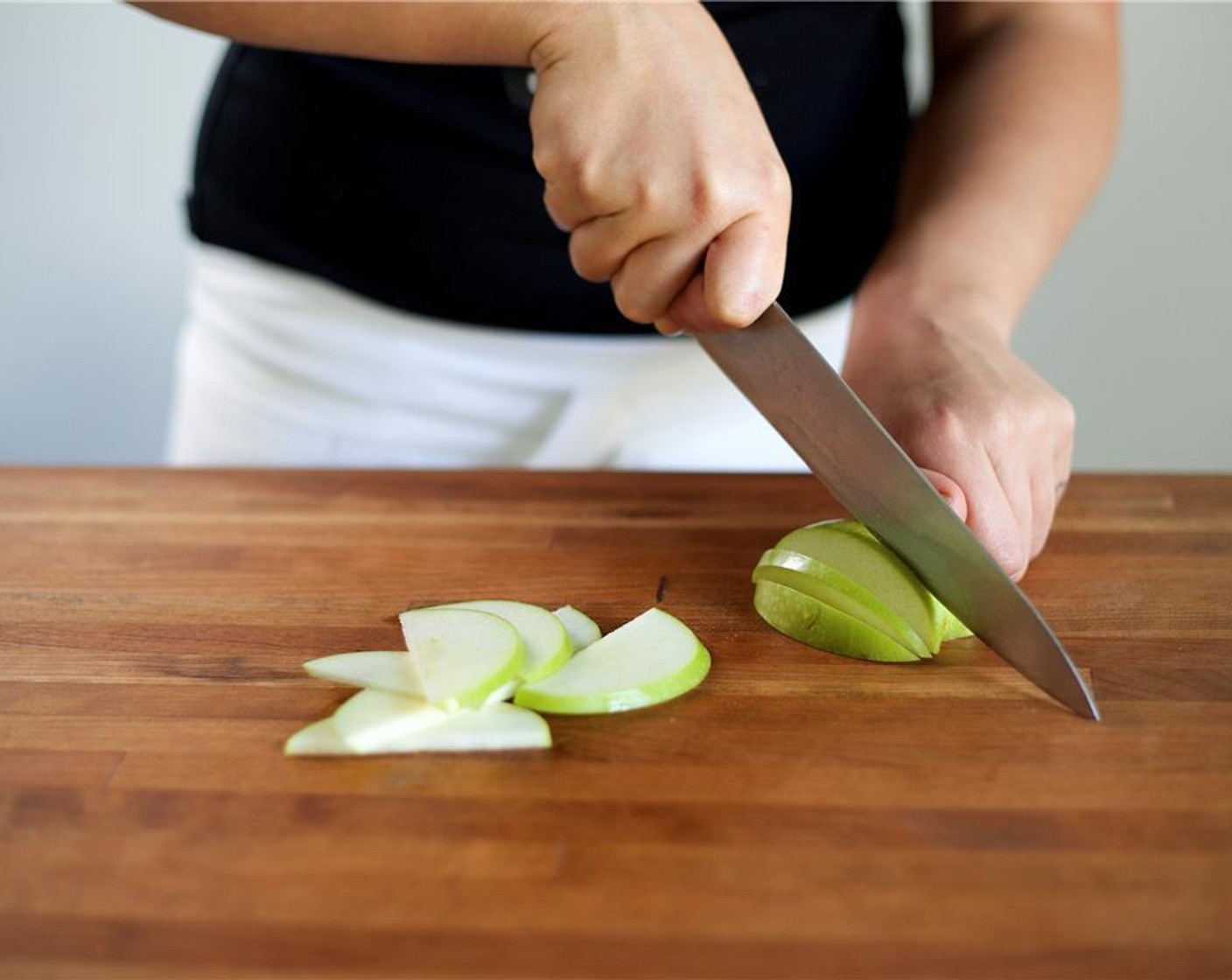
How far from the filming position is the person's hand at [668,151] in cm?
92

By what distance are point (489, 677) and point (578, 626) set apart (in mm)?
146

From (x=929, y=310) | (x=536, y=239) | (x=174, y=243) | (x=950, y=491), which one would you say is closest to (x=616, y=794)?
(x=950, y=491)

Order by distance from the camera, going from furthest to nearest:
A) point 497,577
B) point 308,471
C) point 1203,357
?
point 1203,357
point 308,471
point 497,577

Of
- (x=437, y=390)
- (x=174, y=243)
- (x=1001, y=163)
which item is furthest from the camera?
(x=174, y=243)

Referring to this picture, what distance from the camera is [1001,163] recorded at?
51.7 inches

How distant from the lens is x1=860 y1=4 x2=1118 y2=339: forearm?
1.22m

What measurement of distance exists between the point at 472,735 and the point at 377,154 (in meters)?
0.75

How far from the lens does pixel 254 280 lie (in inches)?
55.6

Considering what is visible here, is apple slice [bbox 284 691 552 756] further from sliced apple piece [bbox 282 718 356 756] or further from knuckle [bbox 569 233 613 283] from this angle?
knuckle [bbox 569 233 613 283]

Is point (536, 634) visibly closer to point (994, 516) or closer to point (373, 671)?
point (373, 671)

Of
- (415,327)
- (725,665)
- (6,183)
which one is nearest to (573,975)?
(725,665)

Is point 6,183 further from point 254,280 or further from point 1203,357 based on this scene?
point 1203,357

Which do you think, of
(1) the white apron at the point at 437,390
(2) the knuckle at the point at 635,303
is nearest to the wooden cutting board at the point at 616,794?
(2) the knuckle at the point at 635,303

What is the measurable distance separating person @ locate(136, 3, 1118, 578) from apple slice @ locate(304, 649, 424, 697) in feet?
1.14
